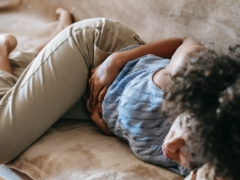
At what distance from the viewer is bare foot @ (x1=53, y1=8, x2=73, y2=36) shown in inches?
59.0

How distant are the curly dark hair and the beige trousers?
0.43 metres

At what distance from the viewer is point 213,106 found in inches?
24.6

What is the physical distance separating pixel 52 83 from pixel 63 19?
0.56m

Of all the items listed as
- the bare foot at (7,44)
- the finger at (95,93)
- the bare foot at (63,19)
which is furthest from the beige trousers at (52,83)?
the bare foot at (63,19)

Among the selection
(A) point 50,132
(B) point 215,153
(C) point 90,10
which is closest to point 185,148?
(B) point 215,153

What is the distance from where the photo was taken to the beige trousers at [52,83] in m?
1.00

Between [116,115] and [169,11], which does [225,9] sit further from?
[116,115]

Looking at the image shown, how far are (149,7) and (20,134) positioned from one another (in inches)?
23.4

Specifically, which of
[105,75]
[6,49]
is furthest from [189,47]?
[6,49]

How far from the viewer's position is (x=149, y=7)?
1254 millimetres

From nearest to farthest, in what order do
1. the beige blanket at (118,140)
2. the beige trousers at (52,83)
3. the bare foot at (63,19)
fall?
1. the beige blanket at (118,140)
2. the beige trousers at (52,83)
3. the bare foot at (63,19)

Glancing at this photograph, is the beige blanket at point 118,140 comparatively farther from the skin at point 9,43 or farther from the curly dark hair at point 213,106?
the curly dark hair at point 213,106

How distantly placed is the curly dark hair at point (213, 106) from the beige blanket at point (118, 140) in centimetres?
24

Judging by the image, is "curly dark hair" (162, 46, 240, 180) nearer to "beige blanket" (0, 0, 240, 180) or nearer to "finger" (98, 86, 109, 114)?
"beige blanket" (0, 0, 240, 180)
